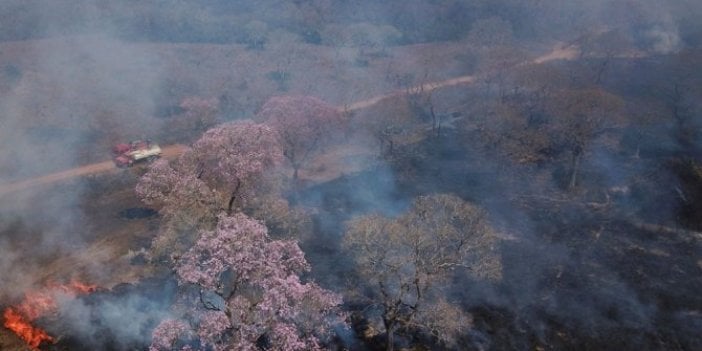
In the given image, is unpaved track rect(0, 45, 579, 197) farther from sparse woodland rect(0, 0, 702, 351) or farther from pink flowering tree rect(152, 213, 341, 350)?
pink flowering tree rect(152, 213, 341, 350)

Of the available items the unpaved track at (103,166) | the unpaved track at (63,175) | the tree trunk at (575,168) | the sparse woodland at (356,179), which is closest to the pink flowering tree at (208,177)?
the sparse woodland at (356,179)

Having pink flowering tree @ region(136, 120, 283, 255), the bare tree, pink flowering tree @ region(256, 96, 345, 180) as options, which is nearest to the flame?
pink flowering tree @ region(136, 120, 283, 255)

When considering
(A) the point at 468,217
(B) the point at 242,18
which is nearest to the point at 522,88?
(A) the point at 468,217

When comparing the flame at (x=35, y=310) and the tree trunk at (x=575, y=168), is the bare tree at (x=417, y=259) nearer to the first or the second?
the flame at (x=35, y=310)

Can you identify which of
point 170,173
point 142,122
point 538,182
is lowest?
point 142,122

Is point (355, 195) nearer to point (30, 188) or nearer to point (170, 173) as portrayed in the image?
point (170, 173)

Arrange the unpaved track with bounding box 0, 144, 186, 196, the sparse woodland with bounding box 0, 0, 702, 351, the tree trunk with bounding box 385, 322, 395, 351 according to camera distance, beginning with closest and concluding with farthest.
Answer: the tree trunk with bounding box 385, 322, 395, 351, the sparse woodland with bounding box 0, 0, 702, 351, the unpaved track with bounding box 0, 144, 186, 196
